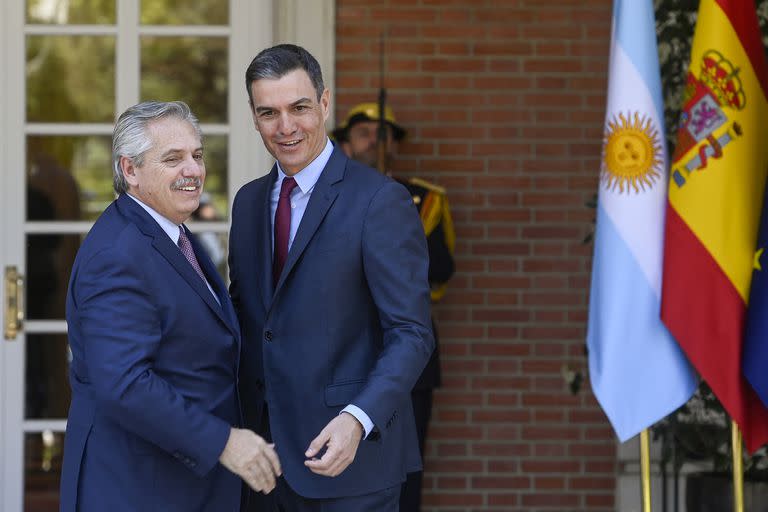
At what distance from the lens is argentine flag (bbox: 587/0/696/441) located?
3.99 meters

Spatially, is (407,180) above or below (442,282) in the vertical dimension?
above

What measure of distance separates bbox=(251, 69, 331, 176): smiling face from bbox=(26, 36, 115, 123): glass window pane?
99.7 inches

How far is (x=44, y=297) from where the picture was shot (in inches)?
197

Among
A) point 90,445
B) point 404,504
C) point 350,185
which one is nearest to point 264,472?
point 90,445

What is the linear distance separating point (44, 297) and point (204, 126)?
96 centimetres

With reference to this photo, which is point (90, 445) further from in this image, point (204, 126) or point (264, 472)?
point (204, 126)

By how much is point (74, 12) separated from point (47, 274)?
1079mm

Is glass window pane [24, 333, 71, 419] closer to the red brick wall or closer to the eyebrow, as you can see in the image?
the red brick wall

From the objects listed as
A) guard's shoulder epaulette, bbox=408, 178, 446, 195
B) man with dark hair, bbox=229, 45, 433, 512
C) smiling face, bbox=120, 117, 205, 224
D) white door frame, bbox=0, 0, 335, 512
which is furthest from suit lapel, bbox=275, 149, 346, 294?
white door frame, bbox=0, 0, 335, 512

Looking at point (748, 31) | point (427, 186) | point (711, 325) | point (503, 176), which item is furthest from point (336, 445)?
point (503, 176)

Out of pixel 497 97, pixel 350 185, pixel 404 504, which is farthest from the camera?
pixel 497 97

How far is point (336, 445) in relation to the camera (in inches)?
92.7

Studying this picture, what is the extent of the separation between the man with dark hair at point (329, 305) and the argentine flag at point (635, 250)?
1.50 meters

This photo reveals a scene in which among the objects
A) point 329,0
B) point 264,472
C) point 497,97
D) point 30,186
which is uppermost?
point 329,0
